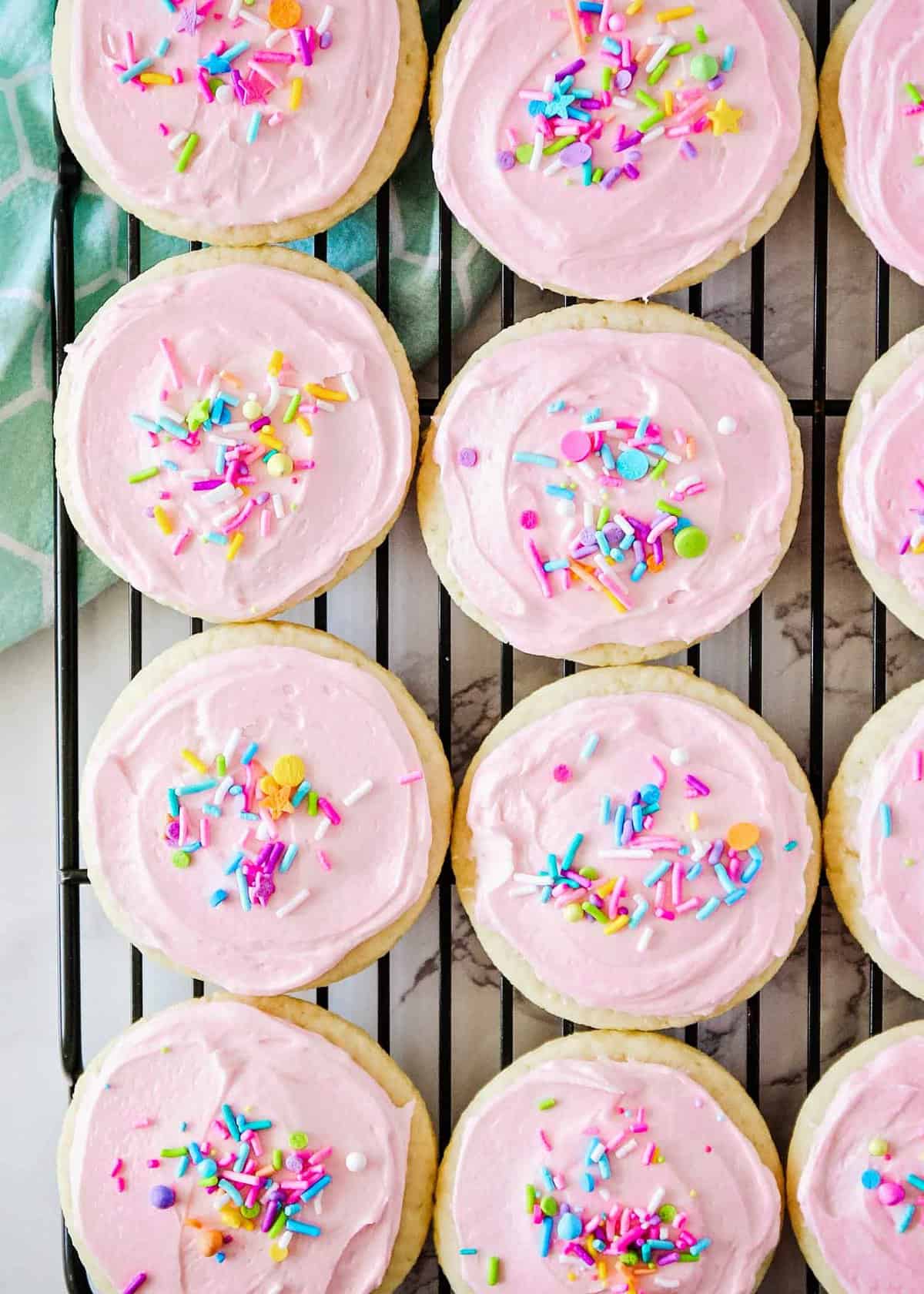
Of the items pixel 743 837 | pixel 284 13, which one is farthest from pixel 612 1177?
pixel 284 13

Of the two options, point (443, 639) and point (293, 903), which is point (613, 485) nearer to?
point (443, 639)

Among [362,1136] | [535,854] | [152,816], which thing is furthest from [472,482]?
[362,1136]

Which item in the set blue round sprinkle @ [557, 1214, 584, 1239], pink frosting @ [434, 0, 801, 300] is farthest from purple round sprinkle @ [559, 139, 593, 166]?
blue round sprinkle @ [557, 1214, 584, 1239]

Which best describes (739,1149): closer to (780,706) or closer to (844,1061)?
(844,1061)

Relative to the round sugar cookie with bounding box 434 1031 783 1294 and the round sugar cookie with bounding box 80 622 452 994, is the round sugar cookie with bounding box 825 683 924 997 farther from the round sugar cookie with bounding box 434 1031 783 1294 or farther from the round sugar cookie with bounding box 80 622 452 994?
the round sugar cookie with bounding box 80 622 452 994

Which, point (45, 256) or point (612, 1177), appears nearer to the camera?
point (612, 1177)

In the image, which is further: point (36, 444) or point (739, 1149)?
point (36, 444)
